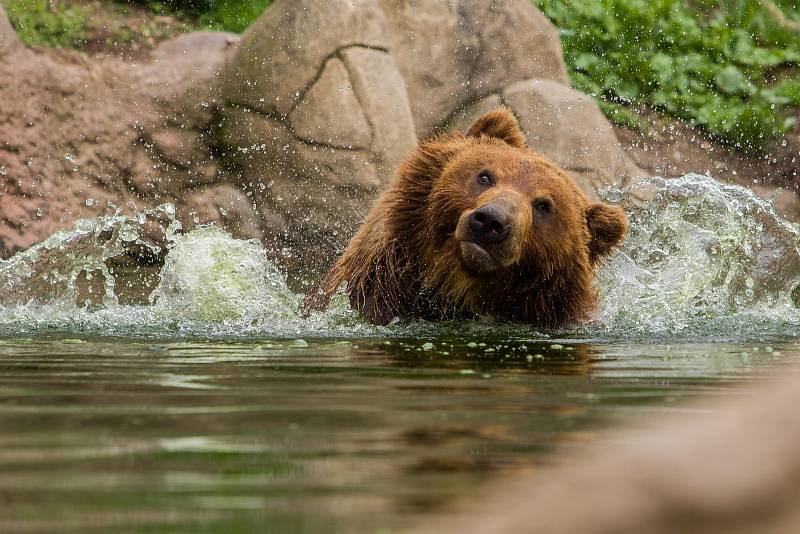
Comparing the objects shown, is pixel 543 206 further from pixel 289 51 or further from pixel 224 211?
pixel 289 51

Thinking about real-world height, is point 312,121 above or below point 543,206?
below

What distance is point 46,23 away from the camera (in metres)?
13.5

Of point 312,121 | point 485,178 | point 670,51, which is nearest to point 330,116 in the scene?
point 312,121

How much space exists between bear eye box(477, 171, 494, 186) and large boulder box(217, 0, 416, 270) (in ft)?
14.4

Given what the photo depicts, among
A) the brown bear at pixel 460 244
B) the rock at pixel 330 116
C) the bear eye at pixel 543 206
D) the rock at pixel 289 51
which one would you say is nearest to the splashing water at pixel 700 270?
the brown bear at pixel 460 244

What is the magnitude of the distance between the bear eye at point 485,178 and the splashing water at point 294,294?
0.80 meters

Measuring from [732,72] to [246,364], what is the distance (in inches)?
452

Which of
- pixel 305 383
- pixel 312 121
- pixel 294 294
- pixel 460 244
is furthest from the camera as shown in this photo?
pixel 312 121

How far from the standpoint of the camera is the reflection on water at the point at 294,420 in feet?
7.37

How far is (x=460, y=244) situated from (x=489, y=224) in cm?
32

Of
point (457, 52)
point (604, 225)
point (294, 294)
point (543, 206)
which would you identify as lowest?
point (294, 294)

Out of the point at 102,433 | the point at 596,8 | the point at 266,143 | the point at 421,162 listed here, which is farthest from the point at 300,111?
the point at 102,433

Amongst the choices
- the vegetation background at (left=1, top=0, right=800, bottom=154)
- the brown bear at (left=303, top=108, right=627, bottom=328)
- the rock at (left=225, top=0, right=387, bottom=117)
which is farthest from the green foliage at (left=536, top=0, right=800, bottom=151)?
the brown bear at (left=303, top=108, right=627, bottom=328)

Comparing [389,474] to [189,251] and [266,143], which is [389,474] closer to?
[189,251]
